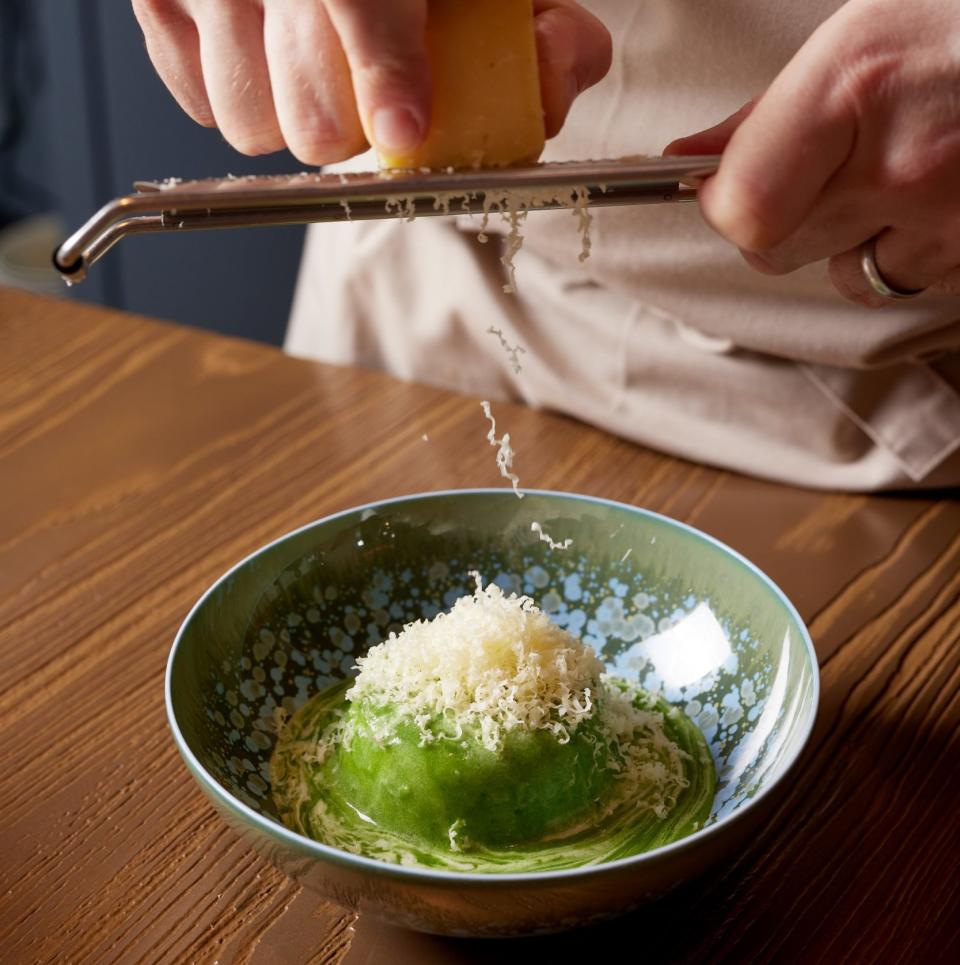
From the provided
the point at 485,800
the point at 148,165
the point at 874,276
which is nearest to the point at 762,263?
the point at 874,276

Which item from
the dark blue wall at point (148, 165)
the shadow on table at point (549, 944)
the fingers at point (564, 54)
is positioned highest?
the fingers at point (564, 54)

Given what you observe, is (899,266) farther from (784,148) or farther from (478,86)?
(478,86)

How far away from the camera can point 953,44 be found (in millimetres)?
645

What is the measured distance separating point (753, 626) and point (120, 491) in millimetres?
553

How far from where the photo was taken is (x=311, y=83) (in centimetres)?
63

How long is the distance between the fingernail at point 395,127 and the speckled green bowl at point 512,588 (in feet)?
0.90

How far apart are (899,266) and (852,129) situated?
0.45 ft

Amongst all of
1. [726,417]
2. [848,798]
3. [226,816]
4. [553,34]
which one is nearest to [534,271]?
[726,417]

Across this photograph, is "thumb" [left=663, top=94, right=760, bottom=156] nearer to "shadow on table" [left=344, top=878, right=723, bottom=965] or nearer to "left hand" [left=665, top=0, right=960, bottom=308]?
"left hand" [left=665, top=0, right=960, bottom=308]

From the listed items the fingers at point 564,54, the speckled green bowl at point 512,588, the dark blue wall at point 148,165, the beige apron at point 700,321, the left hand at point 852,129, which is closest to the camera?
the speckled green bowl at point 512,588

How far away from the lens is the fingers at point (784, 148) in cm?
63

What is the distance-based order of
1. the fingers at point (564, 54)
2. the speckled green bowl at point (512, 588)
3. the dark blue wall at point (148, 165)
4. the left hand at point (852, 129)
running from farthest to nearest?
the dark blue wall at point (148, 165), the fingers at point (564, 54), the left hand at point (852, 129), the speckled green bowl at point (512, 588)

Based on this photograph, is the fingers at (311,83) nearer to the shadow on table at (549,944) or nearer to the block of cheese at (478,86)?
the block of cheese at (478,86)

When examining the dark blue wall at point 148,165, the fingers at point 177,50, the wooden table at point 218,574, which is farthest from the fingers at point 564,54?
the dark blue wall at point 148,165
